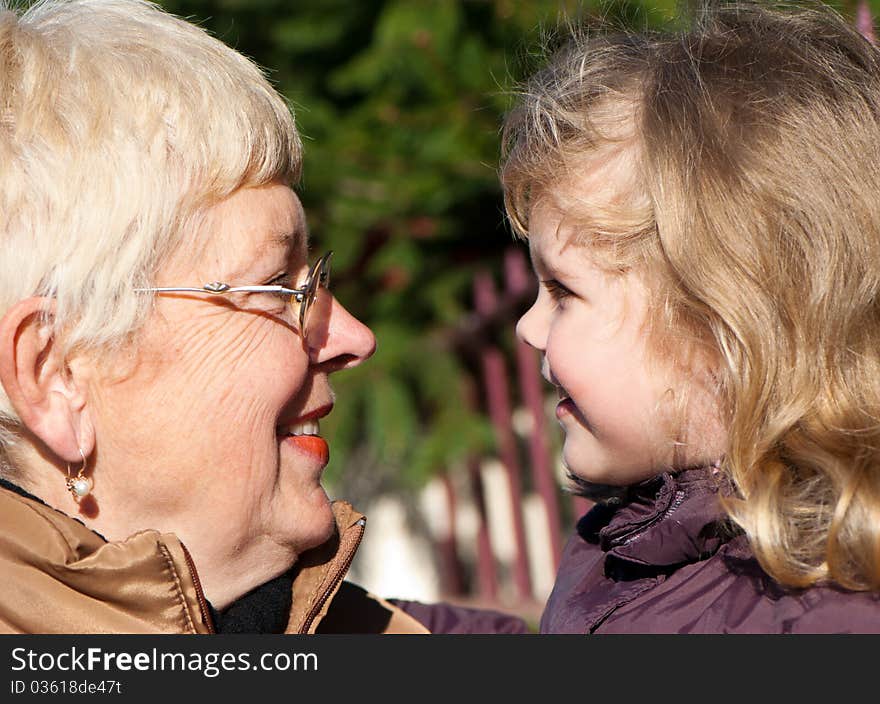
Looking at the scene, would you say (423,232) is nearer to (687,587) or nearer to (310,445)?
(310,445)

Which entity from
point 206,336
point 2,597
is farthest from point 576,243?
point 2,597

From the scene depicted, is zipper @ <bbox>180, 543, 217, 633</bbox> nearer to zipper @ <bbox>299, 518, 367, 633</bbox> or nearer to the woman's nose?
zipper @ <bbox>299, 518, 367, 633</bbox>

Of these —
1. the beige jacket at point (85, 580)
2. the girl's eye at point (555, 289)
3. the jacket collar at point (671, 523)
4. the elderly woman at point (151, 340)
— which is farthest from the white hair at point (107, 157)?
the jacket collar at point (671, 523)

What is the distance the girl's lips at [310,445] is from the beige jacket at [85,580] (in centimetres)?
35

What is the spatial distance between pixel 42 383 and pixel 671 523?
113 cm

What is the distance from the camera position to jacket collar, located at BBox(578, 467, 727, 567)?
1815 mm

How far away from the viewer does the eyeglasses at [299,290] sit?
1.93 m

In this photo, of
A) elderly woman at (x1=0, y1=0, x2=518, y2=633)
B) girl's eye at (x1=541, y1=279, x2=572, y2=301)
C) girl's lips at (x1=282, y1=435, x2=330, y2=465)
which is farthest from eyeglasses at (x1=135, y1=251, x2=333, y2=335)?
girl's eye at (x1=541, y1=279, x2=572, y2=301)

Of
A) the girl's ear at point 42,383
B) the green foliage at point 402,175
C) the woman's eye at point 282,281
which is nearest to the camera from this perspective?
the girl's ear at point 42,383

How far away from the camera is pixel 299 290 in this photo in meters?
2.05

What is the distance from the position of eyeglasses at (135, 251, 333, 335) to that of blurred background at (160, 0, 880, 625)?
6.48 ft

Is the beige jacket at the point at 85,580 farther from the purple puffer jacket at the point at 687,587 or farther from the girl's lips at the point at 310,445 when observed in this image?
the purple puffer jacket at the point at 687,587

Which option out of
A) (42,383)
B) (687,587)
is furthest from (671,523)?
(42,383)

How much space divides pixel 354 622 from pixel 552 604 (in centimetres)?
43
